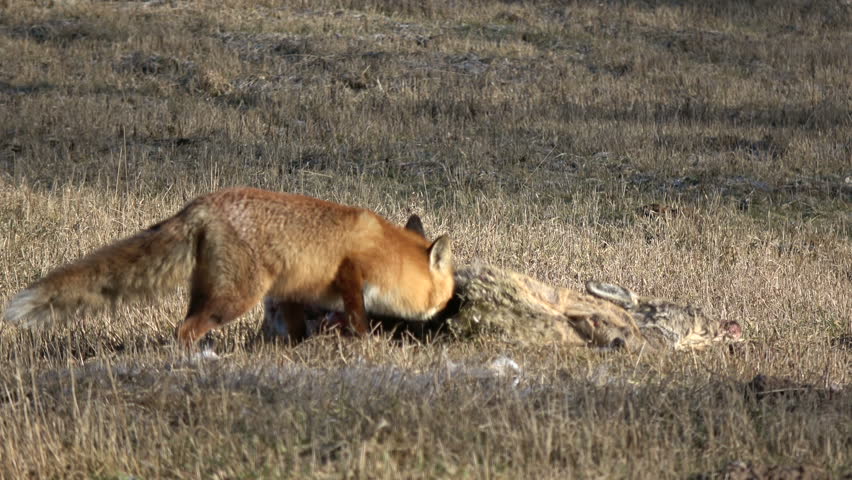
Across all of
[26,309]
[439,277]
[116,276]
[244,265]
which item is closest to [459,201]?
[439,277]

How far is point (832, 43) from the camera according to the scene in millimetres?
25016

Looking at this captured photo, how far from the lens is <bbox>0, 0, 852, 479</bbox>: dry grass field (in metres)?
4.74

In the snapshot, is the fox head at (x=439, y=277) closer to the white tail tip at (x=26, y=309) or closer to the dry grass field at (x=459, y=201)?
the dry grass field at (x=459, y=201)

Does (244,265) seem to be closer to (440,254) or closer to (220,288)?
(220,288)

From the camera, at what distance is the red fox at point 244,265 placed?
619 centimetres

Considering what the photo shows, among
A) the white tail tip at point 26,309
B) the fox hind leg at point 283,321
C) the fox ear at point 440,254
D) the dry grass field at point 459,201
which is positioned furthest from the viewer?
the fox hind leg at point 283,321

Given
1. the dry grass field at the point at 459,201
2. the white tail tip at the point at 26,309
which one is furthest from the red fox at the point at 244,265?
the dry grass field at the point at 459,201

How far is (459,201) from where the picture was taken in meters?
13.1

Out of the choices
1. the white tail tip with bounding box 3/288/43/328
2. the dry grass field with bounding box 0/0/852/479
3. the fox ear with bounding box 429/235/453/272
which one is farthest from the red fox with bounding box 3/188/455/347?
the dry grass field with bounding box 0/0/852/479

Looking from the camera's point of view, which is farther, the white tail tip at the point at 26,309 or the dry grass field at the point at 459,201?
the white tail tip at the point at 26,309

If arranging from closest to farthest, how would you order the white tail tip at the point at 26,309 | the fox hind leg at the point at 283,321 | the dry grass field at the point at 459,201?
the dry grass field at the point at 459,201
the white tail tip at the point at 26,309
the fox hind leg at the point at 283,321

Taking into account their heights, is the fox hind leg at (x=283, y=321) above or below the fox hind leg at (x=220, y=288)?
below

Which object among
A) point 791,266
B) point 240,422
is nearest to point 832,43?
point 791,266

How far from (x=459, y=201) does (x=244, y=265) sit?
7.08 m
